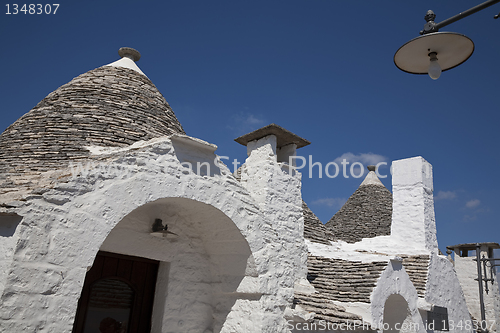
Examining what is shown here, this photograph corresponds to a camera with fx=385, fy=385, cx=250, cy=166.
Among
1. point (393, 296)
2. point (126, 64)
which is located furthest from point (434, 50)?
point (126, 64)

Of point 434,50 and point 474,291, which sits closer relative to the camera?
point 434,50

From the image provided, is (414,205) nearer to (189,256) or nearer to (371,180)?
(371,180)

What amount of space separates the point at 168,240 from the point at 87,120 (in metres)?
2.32

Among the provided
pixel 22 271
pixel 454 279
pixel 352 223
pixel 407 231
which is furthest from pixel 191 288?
pixel 352 223

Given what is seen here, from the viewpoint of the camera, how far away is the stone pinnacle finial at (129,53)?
8.33 m

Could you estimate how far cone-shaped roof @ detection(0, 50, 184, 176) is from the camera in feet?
17.5

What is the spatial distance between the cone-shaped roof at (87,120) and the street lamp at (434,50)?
4116 millimetres

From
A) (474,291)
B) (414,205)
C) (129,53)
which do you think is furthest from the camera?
(474,291)

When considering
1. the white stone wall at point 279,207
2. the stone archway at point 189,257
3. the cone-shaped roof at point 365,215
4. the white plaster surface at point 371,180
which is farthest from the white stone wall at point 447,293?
the white plaster surface at point 371,180

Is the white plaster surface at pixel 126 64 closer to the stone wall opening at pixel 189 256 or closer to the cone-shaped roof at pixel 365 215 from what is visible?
the stone wall opening at pixel 189 256

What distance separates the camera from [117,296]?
215 inches

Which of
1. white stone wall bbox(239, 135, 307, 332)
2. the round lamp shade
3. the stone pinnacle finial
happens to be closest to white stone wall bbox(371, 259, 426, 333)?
white stone wall bbox(239, 135, 307, 332)

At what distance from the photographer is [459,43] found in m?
3.69

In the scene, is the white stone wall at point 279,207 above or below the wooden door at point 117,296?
above
